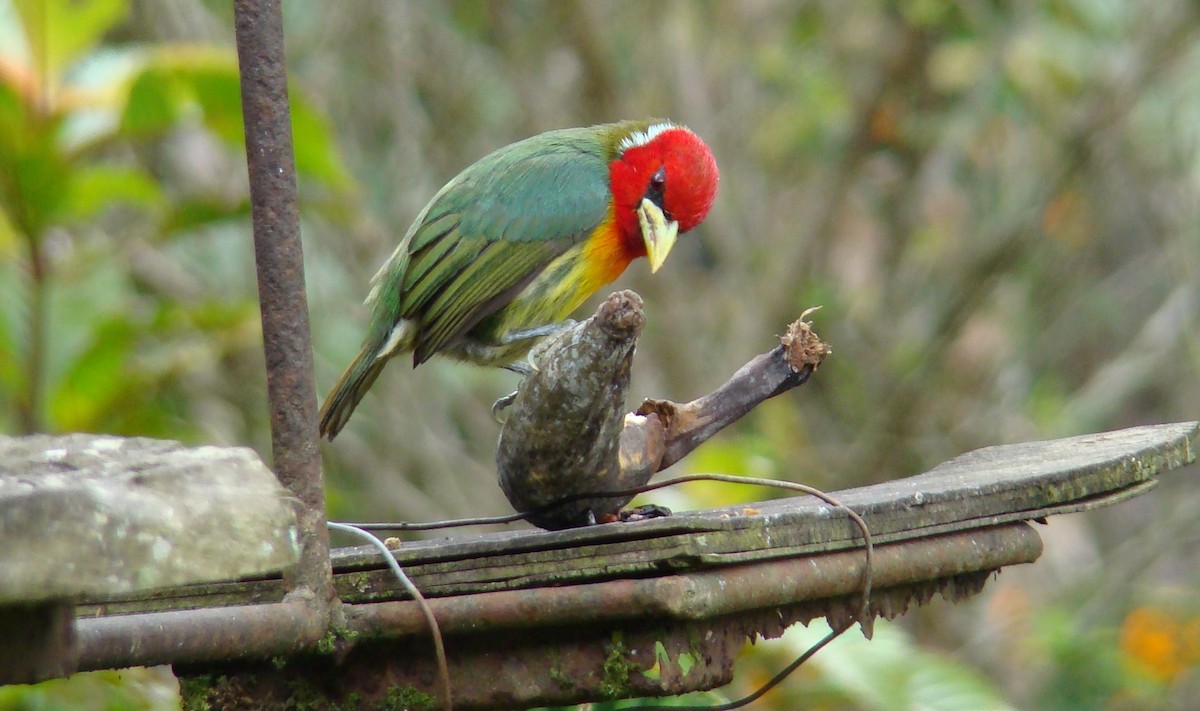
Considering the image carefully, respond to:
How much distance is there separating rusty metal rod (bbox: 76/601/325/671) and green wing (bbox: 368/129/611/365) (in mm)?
1383

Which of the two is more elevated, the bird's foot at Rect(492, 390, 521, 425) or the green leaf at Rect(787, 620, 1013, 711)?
the green leaf at Rect(787, 620, 1013, 711)

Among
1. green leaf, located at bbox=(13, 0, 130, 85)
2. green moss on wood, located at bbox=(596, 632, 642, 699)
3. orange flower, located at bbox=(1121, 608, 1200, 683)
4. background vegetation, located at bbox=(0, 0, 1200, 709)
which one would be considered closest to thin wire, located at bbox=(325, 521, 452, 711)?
green moss on wood, located at bbox=(596, 632, 642, 699)

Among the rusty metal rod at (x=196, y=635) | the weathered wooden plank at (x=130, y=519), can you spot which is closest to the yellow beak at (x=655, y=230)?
the rusty metal rod at (x=196, y=635)

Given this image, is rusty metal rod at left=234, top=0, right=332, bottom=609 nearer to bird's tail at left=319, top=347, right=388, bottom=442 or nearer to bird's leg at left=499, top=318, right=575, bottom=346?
bird's tail at left=319, top=347, right=388, bottom=442

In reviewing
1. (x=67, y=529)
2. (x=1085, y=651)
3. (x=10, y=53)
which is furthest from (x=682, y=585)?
(x=1085, y=651)

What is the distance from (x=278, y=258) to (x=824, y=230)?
430cm

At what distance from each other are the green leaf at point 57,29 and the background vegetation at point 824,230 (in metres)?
0.77

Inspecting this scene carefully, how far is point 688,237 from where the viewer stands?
22.6ft

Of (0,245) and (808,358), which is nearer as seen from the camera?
(808,358)

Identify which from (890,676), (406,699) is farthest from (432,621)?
(890,676)

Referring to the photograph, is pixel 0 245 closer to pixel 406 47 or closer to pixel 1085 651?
pixel 406 47

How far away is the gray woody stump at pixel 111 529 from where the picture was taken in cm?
103

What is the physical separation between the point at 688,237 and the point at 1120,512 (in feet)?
12.0

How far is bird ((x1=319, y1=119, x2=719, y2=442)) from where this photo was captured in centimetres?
295
